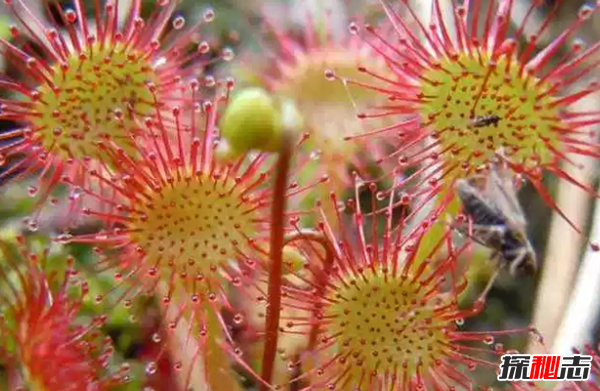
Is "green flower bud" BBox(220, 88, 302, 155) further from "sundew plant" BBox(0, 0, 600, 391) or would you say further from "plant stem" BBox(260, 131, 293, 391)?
"sundew plant" BBox(0, 0, 600, 391)

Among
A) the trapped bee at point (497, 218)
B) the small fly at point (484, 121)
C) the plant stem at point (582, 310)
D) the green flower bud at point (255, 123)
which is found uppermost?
the small fly at point (484, 121)

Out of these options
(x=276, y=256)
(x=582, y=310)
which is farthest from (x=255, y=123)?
(x=582, y=310)

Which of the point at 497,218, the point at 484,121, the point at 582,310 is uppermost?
the point at 484,121

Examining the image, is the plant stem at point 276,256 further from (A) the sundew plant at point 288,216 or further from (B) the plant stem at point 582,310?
(B) the plant stem at point 582,310

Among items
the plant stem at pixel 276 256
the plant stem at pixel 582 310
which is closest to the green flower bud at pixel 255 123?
the plant stem at pixel 276 256

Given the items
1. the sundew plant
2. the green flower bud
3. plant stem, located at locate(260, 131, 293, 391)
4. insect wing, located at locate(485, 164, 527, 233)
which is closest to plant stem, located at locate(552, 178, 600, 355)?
the sundew plant

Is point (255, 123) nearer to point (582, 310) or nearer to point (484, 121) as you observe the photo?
point (484, 121)

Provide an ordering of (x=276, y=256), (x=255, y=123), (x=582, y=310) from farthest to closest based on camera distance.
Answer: (x=582, y=310) → (x=276, y=256) → (x=255, y=123)
